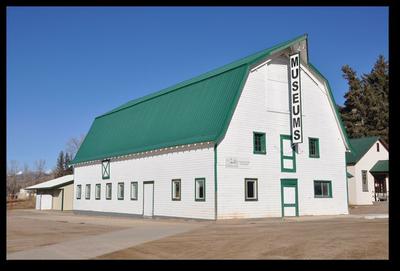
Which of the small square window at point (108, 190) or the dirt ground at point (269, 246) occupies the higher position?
the small square window at point (108, 190)

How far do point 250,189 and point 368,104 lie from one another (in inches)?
2030

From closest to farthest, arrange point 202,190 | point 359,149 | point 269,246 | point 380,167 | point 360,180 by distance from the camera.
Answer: point 269,246 < point 202,190 < point 360,180 < point 380,167 < point 359,149

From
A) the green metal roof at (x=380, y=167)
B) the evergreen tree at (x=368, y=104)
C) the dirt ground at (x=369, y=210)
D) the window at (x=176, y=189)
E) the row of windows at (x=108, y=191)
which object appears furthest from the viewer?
the evergreen tree at (x=368, y=104)

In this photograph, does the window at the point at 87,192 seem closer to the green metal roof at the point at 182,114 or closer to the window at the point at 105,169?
the green metal roof at the point at 182,114

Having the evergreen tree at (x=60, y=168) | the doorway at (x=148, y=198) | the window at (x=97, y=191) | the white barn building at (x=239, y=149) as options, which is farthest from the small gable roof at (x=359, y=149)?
the evergreen tree at (x=60, y=168)

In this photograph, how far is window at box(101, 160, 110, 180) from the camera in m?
37.2

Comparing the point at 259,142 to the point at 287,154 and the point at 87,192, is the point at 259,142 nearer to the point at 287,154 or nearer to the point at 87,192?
the point at 287,154

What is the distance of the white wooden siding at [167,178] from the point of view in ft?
86.1

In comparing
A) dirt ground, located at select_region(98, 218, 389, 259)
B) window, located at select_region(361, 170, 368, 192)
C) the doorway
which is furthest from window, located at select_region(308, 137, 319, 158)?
window, located at select_region(361, 170, 368, 192)

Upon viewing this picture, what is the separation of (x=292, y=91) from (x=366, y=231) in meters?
13.0

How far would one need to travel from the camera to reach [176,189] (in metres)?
28.7

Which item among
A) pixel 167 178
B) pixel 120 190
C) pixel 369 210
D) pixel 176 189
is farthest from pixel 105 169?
pixel 369 210

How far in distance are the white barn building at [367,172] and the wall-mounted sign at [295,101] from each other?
2017 centimetres
